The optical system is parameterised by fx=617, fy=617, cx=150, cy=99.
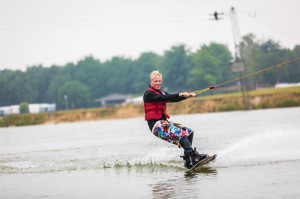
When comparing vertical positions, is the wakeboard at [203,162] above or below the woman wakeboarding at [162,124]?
below

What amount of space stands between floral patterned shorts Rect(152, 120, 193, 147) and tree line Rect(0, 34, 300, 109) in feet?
400

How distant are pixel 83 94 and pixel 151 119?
506 ft

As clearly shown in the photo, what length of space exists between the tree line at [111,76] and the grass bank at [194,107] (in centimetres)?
5829

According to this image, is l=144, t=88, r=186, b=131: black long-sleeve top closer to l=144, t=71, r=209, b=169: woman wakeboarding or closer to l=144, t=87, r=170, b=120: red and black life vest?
l=144, t=71, r=209, b=169: woman wakeboarding

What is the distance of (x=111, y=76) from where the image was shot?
183 meters

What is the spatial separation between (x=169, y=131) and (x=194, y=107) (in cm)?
5532

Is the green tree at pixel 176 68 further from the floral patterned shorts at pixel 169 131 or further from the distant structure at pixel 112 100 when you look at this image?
the floral patterned shorts at pixel 169 131

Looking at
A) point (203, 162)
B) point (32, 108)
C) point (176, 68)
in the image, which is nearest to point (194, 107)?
point (203, 162)

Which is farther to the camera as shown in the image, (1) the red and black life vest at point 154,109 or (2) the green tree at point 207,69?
(2) the green tree at point 207,69

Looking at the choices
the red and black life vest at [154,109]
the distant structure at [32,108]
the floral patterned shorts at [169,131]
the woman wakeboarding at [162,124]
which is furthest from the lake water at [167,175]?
the distant structure at [32,108]

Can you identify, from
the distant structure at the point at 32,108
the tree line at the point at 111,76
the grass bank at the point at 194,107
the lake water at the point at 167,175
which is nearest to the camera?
the lake water at the point at 167,175

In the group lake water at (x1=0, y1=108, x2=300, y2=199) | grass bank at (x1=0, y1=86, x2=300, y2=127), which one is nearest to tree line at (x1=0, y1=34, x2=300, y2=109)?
grass bank at (x1=0, y1=86, x2=300, y2=127)

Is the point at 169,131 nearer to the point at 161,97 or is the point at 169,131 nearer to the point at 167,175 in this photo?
the point at 161,97

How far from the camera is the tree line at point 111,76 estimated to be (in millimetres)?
149375
